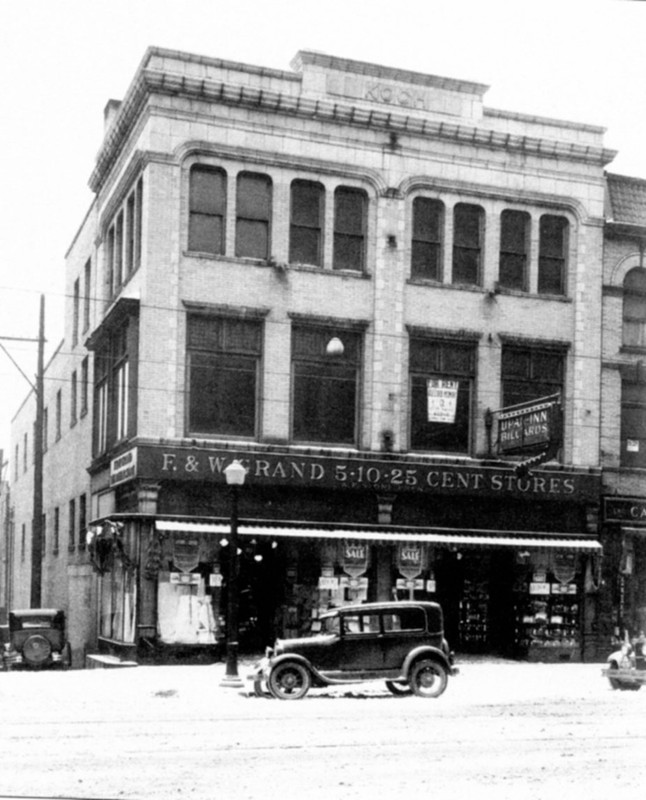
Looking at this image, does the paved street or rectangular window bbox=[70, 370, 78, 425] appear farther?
rectangular window bbox=[70, 370, 78, 425]

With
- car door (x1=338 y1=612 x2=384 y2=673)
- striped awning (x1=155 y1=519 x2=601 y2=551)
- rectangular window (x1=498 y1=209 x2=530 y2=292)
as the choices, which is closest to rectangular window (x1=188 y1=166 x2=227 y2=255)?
striped awning (x1=155 y1=519 x2=601 y2=551)

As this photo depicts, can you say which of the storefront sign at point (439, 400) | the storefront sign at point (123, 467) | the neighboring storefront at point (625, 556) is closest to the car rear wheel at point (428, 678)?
the storefront sign at point (123, 467)

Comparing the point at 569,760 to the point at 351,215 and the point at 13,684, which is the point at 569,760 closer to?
the point at 13,684

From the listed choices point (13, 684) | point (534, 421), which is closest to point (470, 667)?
point (534, 421)

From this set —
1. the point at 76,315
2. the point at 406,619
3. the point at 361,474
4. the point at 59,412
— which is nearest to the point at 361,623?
the point at 406,619

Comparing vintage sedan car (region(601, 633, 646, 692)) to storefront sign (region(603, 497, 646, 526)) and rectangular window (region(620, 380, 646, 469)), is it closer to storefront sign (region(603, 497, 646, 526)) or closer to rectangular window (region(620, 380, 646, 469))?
storefront sign (region(603, 497, 646, 526))

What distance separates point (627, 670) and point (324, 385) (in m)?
9.39

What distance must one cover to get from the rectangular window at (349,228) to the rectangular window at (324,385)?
161 cm

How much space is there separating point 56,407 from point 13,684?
2153 cm

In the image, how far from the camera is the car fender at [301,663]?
19844mm

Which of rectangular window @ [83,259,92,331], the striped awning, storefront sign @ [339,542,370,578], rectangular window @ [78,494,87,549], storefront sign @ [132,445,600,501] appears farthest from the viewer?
rectangular window @ [83,259,92,331]

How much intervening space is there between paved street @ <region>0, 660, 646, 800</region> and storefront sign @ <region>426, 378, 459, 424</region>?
7.50 m

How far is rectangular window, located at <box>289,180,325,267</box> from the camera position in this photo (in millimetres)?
27906

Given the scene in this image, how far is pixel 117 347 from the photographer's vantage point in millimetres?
29312
